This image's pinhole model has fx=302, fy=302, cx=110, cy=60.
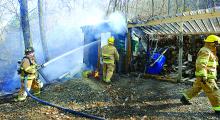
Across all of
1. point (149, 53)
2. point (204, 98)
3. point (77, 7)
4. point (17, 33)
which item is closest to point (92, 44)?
point (149, 53)

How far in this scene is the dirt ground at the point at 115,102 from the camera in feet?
26.9

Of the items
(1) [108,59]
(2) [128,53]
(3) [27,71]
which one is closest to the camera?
(3) [27,71]

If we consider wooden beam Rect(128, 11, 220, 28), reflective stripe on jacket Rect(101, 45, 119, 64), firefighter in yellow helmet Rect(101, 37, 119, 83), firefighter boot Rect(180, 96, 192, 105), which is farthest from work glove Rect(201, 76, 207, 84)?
reflective stripe on jacket Rect(101, 45, 119, 64)

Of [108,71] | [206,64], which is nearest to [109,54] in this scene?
[108,71]

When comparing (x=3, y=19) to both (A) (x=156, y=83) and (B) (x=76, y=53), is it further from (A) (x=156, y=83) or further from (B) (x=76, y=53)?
(A) (x=156, y=83)

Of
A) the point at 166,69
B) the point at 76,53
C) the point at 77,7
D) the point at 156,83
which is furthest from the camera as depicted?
the point at 77,7

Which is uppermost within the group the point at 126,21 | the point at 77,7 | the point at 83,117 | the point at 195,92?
the point at 77,7

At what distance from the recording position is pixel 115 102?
31.5 feet

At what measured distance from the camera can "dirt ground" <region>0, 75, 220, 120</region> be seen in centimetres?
820

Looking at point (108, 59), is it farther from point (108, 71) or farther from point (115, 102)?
point (115, 102)

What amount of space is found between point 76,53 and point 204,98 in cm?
1160

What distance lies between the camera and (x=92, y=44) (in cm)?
1479

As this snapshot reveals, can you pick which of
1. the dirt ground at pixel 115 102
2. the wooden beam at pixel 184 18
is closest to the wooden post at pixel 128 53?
the wooden beam at pixel 184 18

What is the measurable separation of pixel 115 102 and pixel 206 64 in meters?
3.12
